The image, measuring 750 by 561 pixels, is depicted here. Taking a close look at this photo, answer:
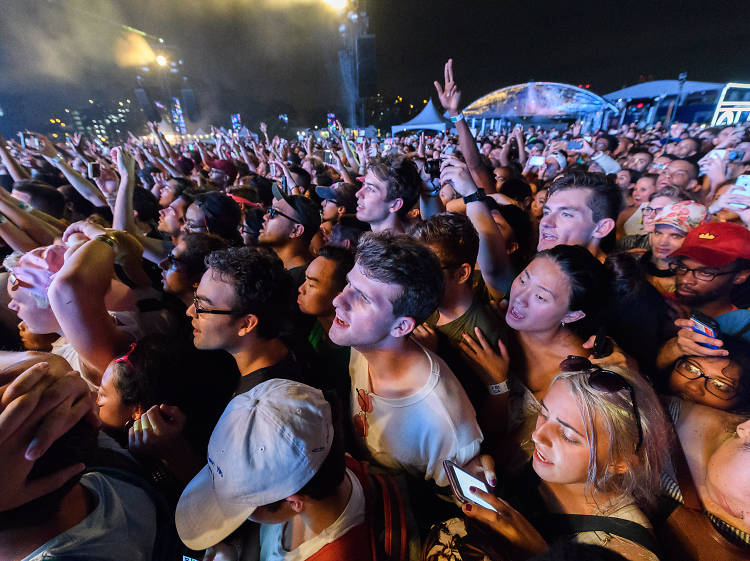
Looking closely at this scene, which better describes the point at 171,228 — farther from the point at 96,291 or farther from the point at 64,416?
the point at 64,416

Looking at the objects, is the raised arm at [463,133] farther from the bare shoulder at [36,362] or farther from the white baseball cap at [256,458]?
the bare shoulder at [36,362]

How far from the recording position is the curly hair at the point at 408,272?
1681 millimetres

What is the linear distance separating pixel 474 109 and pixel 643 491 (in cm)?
3758

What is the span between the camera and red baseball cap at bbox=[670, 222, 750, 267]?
2178 mm

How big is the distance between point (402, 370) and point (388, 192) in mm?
2145

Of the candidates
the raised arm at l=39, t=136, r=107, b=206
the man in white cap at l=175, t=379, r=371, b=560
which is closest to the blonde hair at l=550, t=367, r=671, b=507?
the man in white cap at l=175, t=379, r=371, b=560

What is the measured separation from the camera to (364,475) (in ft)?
4.71

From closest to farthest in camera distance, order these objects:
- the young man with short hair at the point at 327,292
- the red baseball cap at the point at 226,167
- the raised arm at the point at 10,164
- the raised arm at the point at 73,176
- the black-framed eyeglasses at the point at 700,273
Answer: the black-framed eyeglasses at the point at 700,273 → the young man with short hair at the point at 327,292 → the raised arm at the point at 73,176 → the raised arm at the point at 10,164 → the red baseball cap at the point at 226,167

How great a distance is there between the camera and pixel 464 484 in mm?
1285

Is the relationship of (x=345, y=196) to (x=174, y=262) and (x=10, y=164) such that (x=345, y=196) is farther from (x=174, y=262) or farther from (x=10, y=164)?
(x=10, y=164)

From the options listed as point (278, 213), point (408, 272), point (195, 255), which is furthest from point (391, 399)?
point (278, 213)

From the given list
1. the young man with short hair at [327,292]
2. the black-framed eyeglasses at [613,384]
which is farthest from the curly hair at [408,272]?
the young man with short hair at [327,292]

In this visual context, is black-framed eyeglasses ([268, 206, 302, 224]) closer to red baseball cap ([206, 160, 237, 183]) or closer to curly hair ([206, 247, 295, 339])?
curly hair ([206, 247, 295, 339])

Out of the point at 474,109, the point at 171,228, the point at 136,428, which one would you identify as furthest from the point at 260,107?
the point at 136,428
